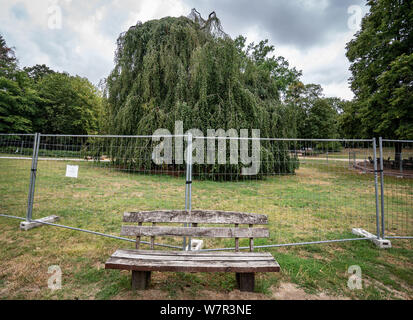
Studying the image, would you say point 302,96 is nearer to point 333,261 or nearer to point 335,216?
point 335,216

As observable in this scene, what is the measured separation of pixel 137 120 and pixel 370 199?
31.9ft

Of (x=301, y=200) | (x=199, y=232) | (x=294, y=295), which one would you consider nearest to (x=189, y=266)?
(x=199, y=232)

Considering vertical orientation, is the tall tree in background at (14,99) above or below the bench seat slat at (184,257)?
above

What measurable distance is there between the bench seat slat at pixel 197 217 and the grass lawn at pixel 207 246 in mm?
640

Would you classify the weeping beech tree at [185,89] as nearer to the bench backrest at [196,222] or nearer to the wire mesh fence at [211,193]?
the wire mesh fence at [211,193]

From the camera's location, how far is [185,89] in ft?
31.3

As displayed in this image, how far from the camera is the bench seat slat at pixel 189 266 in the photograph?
6.06ft

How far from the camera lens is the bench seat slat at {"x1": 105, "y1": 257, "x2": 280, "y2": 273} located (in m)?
1.85

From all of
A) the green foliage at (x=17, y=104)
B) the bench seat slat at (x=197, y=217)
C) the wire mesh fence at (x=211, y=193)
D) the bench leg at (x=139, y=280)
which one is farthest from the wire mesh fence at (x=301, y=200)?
the green foliage at (x=17, y=104)

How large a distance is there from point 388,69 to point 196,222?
1604 centimetres

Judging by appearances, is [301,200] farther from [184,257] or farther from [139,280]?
[139,280]

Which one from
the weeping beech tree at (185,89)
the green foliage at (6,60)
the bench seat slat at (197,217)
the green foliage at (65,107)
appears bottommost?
the bench seat slat at (197,217)

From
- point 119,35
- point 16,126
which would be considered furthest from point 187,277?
point 16,126

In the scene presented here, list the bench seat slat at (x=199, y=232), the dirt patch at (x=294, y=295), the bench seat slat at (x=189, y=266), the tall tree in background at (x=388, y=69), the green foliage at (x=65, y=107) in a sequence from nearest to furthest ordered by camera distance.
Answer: the bench seat slat at (x=189, y=266)
the dirt patch at (x=294, y=295)
the bench seat slat at (x=199, y=232)
the tall tree in background at (x=388, y=69)
the green foliage at (x=65, y=107)
